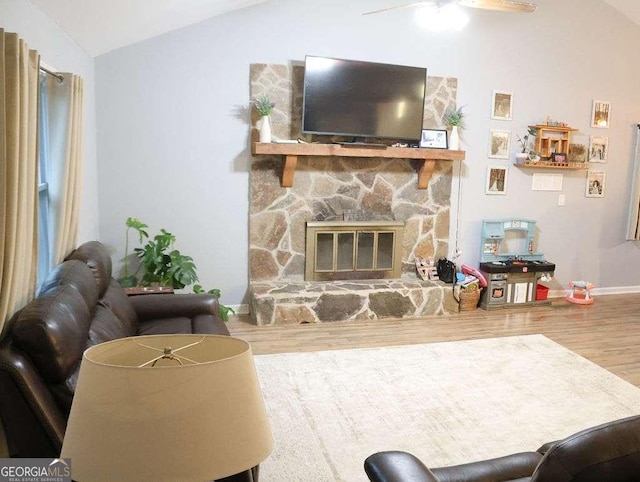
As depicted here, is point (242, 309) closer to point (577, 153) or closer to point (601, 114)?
point (577, 153)

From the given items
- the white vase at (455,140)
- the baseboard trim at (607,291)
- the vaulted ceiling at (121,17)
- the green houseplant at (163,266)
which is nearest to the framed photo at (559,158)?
the white vase at (455,140)

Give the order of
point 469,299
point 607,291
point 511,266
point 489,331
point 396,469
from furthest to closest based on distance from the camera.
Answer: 1. point 607,291
2. point 511,266
3. point 469,299
4. point 489,331
5. point 396,469

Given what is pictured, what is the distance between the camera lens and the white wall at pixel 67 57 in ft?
7.77

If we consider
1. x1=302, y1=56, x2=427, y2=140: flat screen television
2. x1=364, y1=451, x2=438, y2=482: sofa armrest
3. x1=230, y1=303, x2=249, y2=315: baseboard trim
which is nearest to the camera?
x1=364, y1=451, x2=438, y2=482: sofa armrest

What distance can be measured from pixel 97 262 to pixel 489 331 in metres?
3.44

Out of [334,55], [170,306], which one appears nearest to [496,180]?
[334,55]

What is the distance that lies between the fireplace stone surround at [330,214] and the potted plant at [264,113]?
18 cm

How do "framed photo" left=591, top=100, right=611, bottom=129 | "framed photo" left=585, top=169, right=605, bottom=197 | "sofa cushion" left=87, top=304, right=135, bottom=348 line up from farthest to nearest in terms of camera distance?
1. "framed photo" left=585, top=169, right=605, bottom=197
2. "framed photo" left=591, top=100, right=611, bottom=129
3. "sofa cushion" left=87, top=304, right=135, bottom=348

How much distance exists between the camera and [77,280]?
7.91 feet

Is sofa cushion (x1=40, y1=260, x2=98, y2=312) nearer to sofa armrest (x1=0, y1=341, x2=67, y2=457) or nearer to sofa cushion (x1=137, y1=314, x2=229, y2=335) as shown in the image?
sofa cushion (x1=137, y1=314, x2=229, y2=335)

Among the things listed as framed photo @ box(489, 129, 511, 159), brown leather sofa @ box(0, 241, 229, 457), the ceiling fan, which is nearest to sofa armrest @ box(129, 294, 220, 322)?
brown leather sofa @ box(0, 241, 229, 457)

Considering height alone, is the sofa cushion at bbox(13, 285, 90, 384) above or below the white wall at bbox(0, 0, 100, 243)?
below

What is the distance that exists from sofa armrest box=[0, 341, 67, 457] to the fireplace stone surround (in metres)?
2.95

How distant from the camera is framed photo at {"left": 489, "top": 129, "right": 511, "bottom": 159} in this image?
5.41 metres
